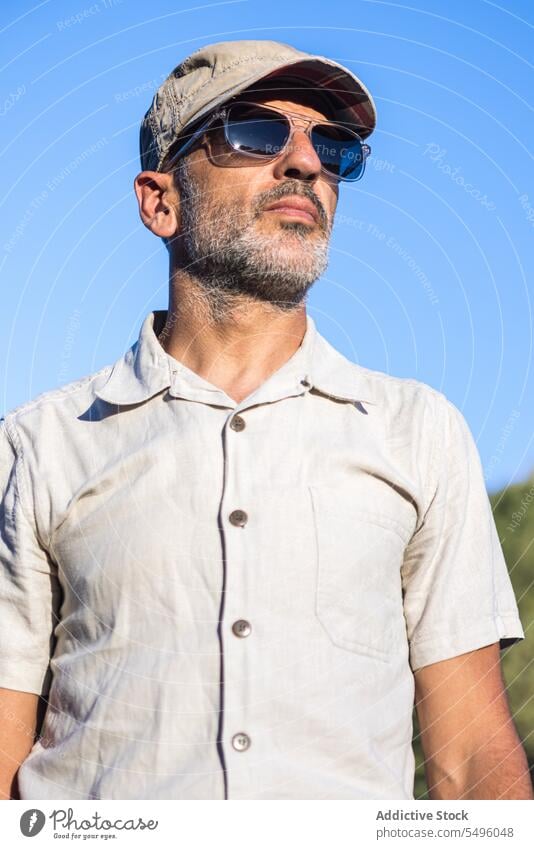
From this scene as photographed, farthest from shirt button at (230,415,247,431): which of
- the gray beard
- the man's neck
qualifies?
the gray beard

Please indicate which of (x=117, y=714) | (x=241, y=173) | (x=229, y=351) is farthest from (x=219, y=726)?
(x=241, y=173)

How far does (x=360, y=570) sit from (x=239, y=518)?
1.27 ft

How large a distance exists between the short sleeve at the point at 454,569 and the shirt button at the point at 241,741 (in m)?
0.67

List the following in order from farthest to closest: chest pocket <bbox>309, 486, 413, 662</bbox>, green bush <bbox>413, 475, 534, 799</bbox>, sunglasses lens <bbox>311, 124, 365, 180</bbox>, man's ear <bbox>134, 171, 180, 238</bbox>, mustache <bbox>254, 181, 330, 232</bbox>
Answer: green bush <bbox>413, 475, 534, 799</bbox>, man's ear <bbox>134, 171, 180, 238</bbox>, sunglasses lens <bbox>311, 124, 365, 180</bbox>, mustache <bbox>254, 181, 330, 232</bbox>, chest pocket <bbox>309, 486, 413, 662</bbox>

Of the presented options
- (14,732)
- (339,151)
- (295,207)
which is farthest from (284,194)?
(14,732)

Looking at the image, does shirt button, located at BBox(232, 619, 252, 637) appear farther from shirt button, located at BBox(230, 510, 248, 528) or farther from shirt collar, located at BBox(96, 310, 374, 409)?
shirt collar, located at BBox(96, 310, 374, 409)

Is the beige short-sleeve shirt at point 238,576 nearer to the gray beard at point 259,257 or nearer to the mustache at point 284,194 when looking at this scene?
the gray beard at point 259,257

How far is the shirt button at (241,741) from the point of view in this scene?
3307 millimetres

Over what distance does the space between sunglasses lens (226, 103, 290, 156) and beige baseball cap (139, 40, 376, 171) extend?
0.31 ft

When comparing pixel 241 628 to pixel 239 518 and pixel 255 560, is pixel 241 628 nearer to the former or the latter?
pixel 255 560

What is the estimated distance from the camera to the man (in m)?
3.39

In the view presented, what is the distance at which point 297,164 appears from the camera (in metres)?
4.17

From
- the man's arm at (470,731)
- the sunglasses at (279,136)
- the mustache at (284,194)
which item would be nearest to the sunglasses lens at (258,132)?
the sunglasses at (279,136)
